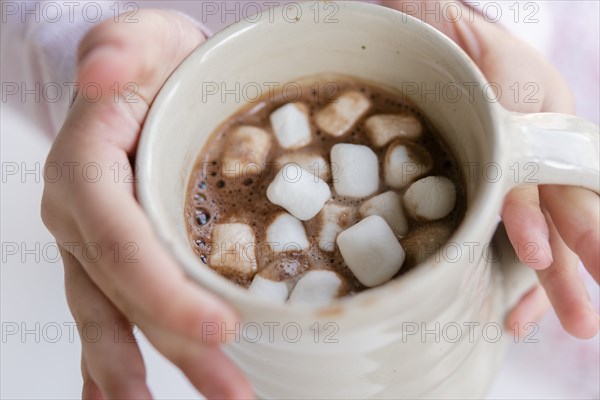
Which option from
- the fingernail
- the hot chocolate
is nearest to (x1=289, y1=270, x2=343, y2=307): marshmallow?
the hot chocolate

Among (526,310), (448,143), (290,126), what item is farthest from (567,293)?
(290,126)

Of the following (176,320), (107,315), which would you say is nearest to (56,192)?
(107,315)

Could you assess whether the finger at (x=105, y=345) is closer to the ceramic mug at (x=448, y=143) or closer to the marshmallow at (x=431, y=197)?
the ceramic mug at (x=448, y=143)

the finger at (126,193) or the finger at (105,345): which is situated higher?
the finger at (126,193)

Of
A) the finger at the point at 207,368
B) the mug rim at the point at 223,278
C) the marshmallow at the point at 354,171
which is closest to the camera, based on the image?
the mug rim at the point at 223,278

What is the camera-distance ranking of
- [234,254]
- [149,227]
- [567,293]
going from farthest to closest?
1. [567,293]
2. [234,254]
3. [149,227]

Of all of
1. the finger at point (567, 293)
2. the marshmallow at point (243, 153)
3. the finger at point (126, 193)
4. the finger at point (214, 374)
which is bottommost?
the finger at point (567, 293)

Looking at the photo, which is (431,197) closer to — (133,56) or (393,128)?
(393,128)

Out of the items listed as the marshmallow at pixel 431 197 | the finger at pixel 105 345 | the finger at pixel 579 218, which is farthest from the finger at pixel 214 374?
the finger at pixel 579 218
